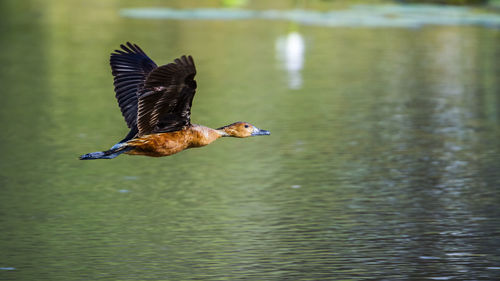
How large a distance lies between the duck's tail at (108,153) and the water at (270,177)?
947 mm

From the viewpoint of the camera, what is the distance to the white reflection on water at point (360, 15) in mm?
31419

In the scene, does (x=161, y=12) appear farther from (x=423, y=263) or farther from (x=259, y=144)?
(x=423, y=263)

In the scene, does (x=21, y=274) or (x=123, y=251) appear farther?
(x=123, y=251)

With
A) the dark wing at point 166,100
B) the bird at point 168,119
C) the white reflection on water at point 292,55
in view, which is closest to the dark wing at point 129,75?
the bird at point 168,119

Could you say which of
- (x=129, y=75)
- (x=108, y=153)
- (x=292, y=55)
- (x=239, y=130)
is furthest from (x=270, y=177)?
(x=292, y=55)

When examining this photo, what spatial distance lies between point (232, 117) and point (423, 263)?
7.16 m

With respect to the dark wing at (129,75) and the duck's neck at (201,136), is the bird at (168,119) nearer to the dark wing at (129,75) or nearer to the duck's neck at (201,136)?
→ the duck's neck at (201,136)

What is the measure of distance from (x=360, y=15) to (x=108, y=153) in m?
26.6

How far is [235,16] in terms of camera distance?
3375cm

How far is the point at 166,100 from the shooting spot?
7.75 meters

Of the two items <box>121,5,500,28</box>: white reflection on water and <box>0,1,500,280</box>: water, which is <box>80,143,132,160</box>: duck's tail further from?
<box>121,5,500,28</box>: white reflection on water

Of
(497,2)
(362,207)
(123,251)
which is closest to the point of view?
(123,251)

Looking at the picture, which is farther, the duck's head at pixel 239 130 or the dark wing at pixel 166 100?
the duck's head at pixel 239 130

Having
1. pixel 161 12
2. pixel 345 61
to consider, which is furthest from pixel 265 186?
pixel 161 12
